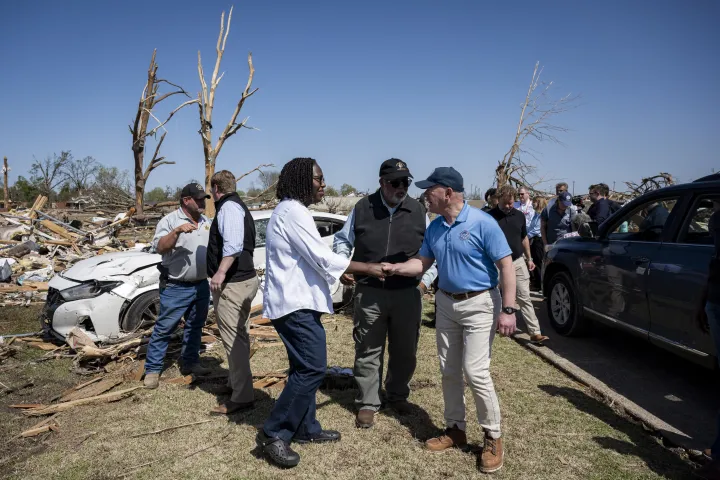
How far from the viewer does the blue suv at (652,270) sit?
4234 millimetres

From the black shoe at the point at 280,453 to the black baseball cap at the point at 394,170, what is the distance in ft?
6.88

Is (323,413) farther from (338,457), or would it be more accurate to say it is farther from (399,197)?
(399,197)

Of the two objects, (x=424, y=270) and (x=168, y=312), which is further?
(x=168, y=312)

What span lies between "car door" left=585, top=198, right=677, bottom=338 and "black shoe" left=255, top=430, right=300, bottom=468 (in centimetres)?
358

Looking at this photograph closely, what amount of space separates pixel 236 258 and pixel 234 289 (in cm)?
27

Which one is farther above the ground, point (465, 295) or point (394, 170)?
point (394, 170)

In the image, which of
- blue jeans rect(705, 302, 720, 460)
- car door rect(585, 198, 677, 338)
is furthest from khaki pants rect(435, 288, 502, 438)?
car door rect(585, 198, 677, 338)

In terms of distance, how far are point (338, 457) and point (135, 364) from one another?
3026 mm

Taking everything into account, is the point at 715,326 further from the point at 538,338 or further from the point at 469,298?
the point at 538,338

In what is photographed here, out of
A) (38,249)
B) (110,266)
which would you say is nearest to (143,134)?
(38,249)

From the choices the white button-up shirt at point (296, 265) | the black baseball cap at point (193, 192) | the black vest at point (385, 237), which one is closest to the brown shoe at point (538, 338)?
the black vest at point (385, 237)

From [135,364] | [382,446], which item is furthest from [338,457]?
[135,364]

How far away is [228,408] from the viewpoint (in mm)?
4230

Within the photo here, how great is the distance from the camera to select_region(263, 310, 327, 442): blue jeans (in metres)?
3.24
